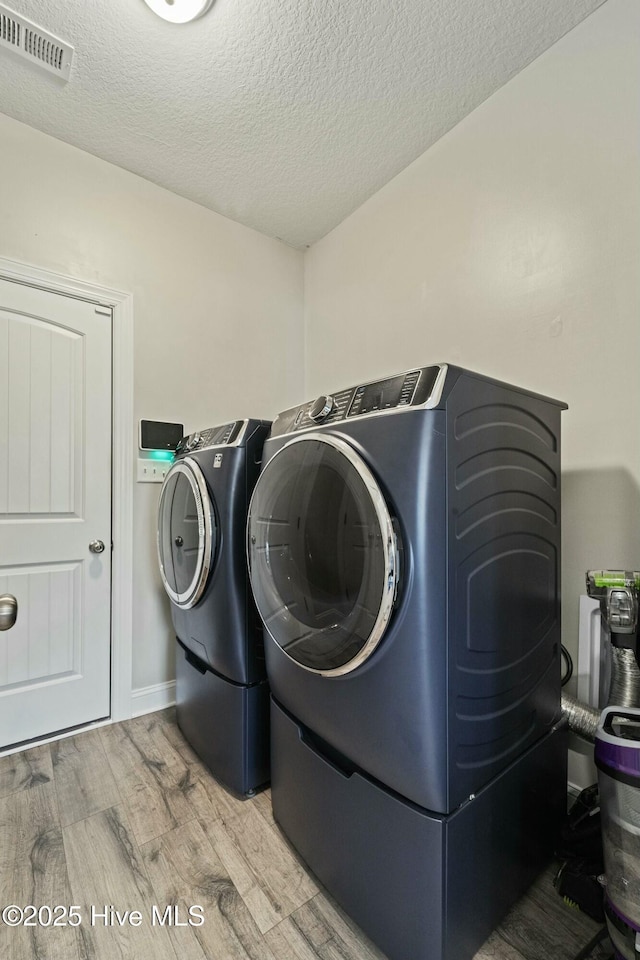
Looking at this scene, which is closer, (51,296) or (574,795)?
(574,795)

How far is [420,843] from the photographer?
89 cm

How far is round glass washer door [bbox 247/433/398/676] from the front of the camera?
0.92 m

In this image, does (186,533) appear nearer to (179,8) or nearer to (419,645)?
(419,645)

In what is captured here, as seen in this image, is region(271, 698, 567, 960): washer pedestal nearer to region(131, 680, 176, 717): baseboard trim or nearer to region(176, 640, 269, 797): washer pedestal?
region(176, 640, 269, 797): washer pedestal

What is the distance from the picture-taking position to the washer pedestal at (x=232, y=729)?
4.85 ft

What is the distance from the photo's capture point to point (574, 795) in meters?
1.45

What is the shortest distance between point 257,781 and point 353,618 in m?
0.98

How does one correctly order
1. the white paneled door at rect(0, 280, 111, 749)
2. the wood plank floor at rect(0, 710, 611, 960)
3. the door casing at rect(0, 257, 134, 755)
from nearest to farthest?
the wood plank floor at rect(0, 710, 611, 960) < the white paneled door at rect(0, 280, 111, 749) < the door casing at rect(0, 257, 134, 755)

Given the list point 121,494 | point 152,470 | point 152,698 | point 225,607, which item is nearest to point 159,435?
point 152,470

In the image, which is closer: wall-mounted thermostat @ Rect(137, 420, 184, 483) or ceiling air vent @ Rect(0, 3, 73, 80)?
ceiling air vent @ Rect(0, 3, 73, 80)

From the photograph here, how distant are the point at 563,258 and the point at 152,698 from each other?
103 inches

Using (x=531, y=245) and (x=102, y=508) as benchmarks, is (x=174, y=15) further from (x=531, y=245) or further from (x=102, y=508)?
(x=102, y=508)

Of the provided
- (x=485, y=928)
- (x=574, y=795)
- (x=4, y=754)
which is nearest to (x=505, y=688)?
(x=485, y=928)

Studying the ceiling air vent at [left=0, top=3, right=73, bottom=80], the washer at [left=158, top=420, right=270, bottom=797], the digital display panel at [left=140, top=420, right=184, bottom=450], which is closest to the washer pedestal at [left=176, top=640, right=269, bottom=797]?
the washer at [left=158, top=420, right=270, bottom=797]
